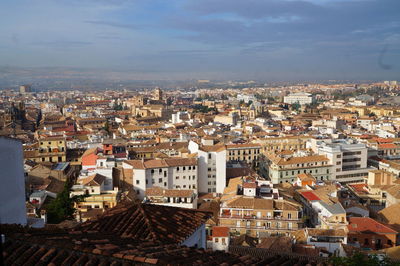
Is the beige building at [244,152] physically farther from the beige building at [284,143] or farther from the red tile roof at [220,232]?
the red tile roof at [220,232]

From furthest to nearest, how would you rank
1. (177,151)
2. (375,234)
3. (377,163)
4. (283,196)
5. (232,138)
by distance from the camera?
(232,138)
(177,151)
(377,163)
(283,196)
(375,234)

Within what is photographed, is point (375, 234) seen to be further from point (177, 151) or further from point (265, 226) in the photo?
point (177, 151)

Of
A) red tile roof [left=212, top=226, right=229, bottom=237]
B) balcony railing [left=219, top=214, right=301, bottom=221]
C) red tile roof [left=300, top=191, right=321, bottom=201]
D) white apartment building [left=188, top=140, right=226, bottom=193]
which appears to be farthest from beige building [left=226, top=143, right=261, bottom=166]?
red tile roof [left=212, top=226, right=229, bottom=237]

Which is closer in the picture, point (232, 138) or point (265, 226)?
point (265, 226)

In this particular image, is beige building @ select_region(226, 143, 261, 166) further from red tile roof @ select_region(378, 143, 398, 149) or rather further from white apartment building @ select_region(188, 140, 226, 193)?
red tile roof @ select_region(378, 143, 398, 149)

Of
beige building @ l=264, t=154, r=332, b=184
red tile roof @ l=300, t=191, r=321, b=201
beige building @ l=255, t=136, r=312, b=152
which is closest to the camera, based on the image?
red tile roof @ l=300, t=191, r=321, b=201

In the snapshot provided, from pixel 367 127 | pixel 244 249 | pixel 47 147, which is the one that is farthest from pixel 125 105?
pixel 244 249
